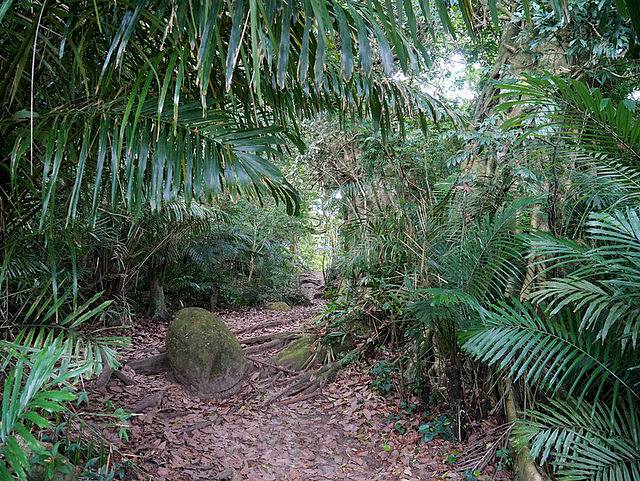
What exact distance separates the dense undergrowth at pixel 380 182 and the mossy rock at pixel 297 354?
0.81 feet

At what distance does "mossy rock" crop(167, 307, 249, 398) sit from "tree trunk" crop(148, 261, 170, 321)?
99.6 inches

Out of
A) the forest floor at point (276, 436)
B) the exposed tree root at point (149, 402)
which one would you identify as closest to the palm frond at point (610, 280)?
the forest floor at point (276, 436)

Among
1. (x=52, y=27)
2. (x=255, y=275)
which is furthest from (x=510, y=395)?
(x=255, y=275)

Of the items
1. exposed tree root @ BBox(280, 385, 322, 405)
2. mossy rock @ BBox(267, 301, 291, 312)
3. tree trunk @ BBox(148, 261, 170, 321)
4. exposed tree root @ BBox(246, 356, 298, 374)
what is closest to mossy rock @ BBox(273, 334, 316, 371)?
exposed tree root @ BBox(246, 356, 298, 374)

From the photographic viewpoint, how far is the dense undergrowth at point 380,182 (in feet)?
5.16

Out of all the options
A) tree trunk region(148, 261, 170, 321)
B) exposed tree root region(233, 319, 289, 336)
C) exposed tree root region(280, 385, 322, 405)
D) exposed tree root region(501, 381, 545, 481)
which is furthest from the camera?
tree trunk region(148, 261, 170, 321)

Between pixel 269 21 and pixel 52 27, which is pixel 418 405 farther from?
pixel 52 27

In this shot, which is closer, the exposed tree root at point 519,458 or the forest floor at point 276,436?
the exposed tree root at point 519,458

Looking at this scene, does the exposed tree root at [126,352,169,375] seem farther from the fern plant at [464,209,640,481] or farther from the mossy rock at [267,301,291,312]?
the mossy rock at [267,301,291,312]

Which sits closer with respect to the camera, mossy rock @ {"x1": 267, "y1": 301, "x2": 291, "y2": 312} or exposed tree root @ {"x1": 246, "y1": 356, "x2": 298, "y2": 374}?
exposed tree root @ {"x1": 246, "y1": 356, "x2": 298, "y2": 374}

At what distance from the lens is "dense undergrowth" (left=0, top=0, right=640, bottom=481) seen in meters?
1.57

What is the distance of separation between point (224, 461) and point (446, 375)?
184 cm

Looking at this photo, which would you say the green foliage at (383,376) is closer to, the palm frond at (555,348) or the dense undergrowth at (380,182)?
the dense undergrowth at (380,182)

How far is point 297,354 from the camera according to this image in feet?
17.1
